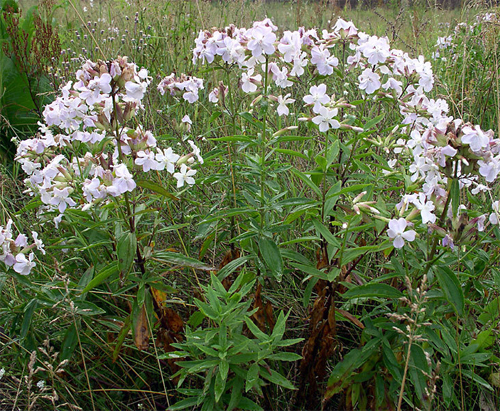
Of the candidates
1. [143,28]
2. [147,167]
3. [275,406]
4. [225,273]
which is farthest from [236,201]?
[143,28]

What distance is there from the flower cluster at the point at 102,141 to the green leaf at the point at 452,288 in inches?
39.8

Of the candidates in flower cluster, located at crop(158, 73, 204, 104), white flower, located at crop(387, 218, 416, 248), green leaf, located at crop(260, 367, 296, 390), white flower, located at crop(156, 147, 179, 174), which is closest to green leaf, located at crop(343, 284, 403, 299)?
white flower, located at crop(387, 218, 416, 248)

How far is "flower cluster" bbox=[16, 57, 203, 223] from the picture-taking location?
1.40 m

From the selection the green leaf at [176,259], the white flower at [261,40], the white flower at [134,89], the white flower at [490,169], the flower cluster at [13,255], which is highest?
the white flower at [261,40]

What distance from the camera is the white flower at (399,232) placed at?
1.32 meters

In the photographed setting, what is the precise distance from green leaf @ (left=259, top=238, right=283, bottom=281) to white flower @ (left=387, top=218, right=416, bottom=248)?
45 cm

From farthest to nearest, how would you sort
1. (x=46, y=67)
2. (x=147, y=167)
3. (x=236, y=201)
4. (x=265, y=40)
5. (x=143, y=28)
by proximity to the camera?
(x=143, y=28) → (x=46, y=67) → (x=236, y=201) → (x=265, y=40) → (x=147, y=167)

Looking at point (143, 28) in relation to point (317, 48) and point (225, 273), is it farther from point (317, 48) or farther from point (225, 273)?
point (225, 273)

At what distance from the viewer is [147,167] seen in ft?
4.98

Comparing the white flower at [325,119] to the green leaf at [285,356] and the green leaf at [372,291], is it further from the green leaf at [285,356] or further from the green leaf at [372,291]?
the green leaf at [285,356]

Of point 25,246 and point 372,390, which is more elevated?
point 25,246

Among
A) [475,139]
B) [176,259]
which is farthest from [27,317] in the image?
[475,139]

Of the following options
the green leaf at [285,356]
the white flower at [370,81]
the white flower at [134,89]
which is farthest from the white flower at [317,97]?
the green leaf at [285,356]

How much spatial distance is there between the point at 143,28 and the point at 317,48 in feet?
11.1
